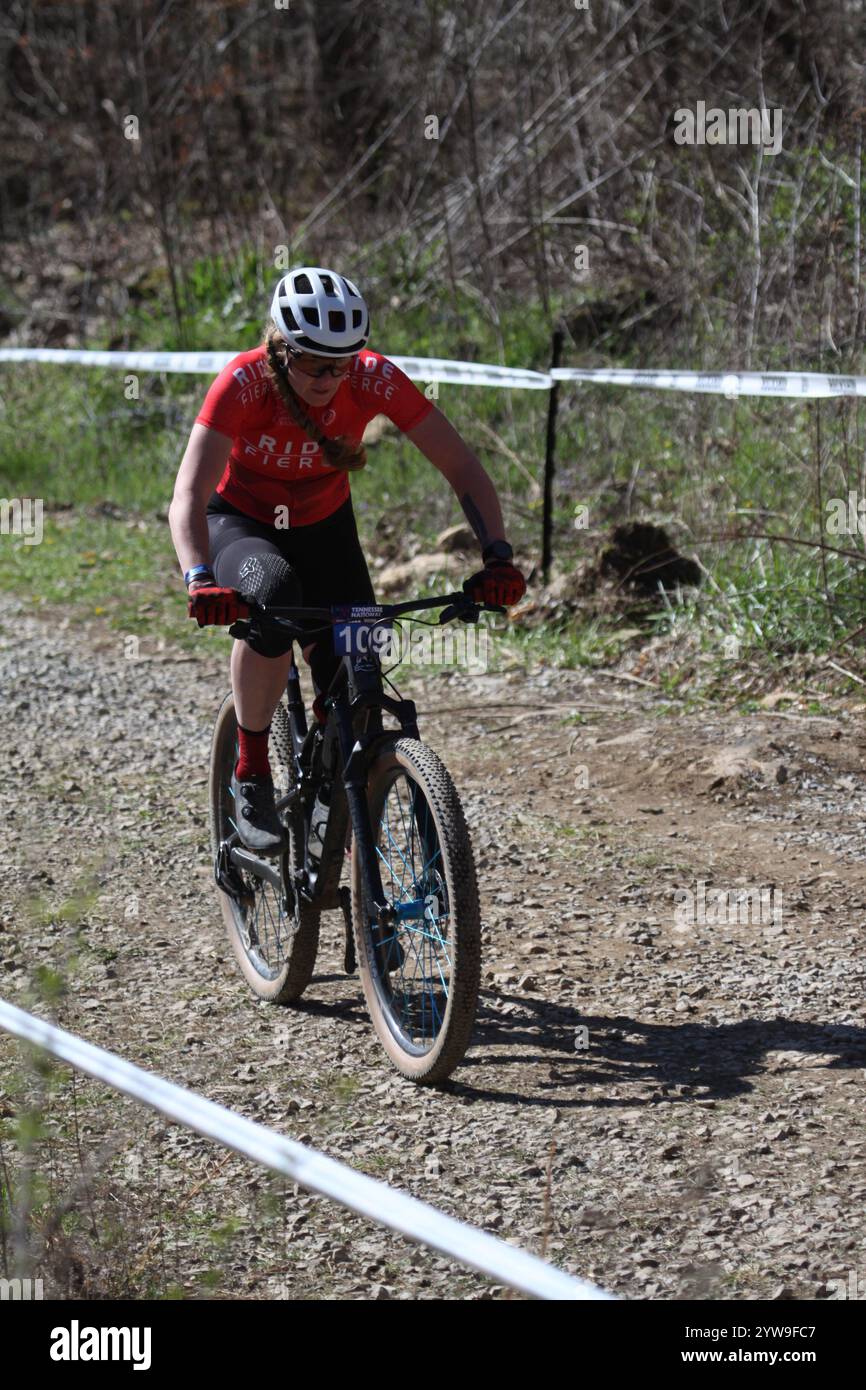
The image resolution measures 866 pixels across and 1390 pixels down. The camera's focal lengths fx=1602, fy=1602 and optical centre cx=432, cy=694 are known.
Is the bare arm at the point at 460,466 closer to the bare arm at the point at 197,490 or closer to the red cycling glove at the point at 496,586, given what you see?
the red cycling glove at the point at 496,586

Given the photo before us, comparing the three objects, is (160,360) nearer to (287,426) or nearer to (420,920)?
(287,426)

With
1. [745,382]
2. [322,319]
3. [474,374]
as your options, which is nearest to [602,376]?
[745,382]

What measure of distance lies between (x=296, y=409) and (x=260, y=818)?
1252 mm

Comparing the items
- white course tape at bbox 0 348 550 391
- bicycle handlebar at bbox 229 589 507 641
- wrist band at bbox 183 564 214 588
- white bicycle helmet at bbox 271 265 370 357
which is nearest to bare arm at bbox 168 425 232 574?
wrist band at bbox 183 564 214 588

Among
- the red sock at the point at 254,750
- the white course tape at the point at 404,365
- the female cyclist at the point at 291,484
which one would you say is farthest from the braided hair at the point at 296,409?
the white course tape at the point at 404,365

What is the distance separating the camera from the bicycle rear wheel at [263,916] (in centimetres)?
488

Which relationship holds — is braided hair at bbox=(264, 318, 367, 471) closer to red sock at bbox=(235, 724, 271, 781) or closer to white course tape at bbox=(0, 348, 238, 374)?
red sock at bbox=(235, 724, 271, 781)

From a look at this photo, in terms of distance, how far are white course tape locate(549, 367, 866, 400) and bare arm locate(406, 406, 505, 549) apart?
2995mm

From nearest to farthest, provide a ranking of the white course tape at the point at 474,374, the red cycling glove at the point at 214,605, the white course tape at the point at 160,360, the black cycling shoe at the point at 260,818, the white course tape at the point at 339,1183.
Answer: the white course tape at the point at 339,1183 < the red cycling glove at the point at 214,605 < the black cycling shoe at the point at 260,818 < the white course tape at the point at 474,374 < the white course tape at the point at 160,360

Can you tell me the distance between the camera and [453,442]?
4.76 meters

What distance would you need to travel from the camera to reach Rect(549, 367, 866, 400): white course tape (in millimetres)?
7277

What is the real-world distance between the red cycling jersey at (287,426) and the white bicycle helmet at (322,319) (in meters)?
0.23

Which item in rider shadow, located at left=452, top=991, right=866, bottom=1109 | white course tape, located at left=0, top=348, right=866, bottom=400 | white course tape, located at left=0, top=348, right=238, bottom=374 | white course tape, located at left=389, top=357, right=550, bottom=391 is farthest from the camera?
white course tape, located at left=0, top=348, right=238, bottom=374

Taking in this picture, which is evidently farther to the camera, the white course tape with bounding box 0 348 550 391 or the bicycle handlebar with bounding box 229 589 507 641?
the white course tape with bounding box 0 348 550 391
